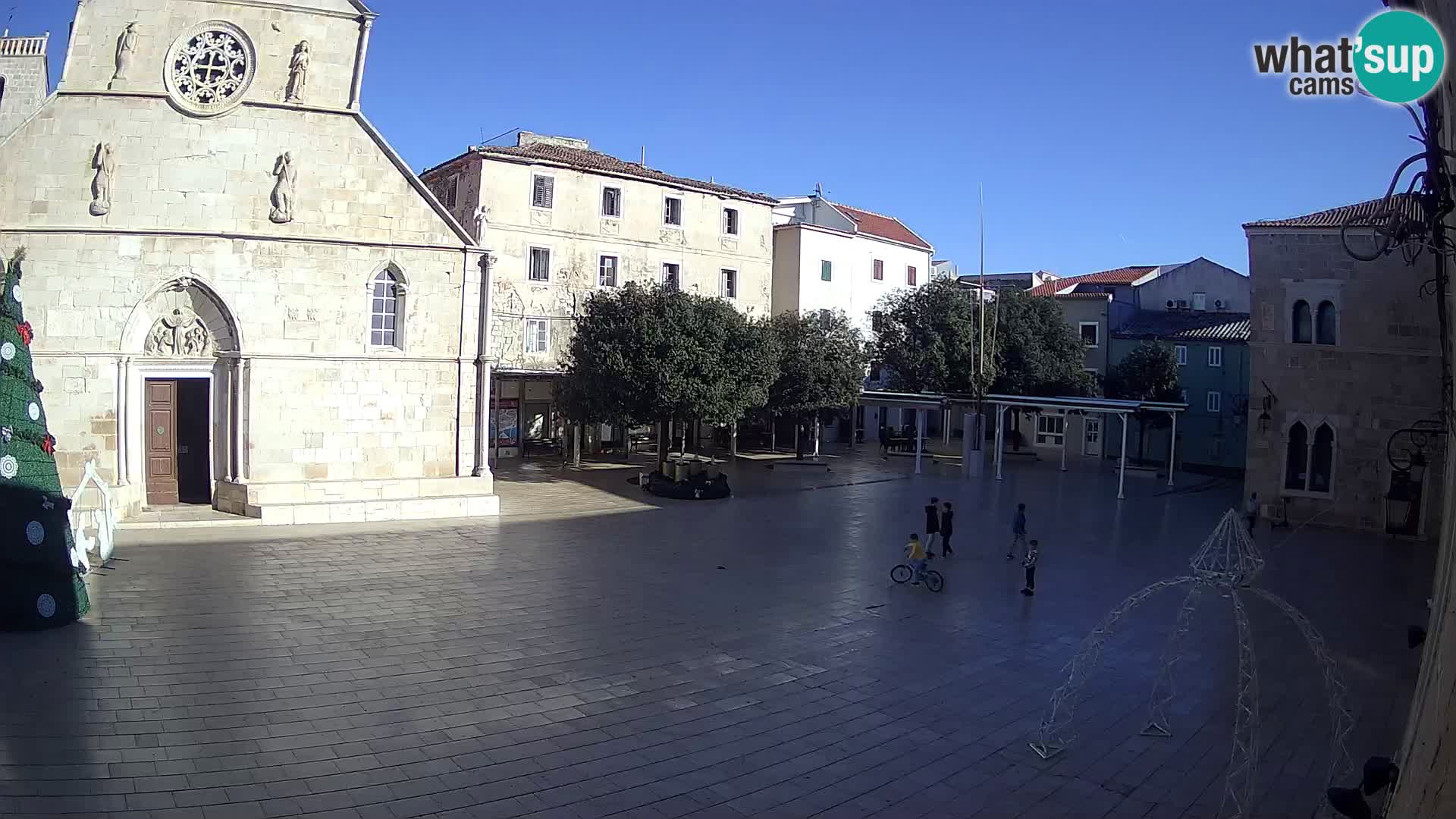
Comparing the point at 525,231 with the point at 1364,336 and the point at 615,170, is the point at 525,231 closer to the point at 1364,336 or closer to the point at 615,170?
the point at 615,170

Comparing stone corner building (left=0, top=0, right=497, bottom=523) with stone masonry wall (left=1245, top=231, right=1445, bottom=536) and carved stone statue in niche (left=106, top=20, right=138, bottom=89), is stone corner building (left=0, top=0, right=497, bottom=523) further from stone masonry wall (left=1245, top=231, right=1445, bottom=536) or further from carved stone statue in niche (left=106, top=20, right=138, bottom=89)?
stone masonry wall (left=1245, top=231, right=1445, bottom=536)

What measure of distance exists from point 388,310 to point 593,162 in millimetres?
16288

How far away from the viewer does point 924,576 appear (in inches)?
623

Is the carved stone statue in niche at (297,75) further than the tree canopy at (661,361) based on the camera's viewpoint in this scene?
No

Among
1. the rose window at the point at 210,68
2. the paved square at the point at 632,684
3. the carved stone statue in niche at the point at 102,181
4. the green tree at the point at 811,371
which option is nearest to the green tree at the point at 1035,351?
the green tree at the point at 811,371

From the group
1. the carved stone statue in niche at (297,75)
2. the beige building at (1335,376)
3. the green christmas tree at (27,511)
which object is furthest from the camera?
the beige building at (1335,376)

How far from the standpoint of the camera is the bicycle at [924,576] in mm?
15836

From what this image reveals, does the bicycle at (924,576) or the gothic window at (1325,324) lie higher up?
the gothic window at (1325,324)

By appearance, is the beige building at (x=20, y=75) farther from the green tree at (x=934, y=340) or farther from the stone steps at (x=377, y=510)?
the green tree at (x=934, y=340)

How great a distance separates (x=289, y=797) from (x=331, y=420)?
1407 centimetres

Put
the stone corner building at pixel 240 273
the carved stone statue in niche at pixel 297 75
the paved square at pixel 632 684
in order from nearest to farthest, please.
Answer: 1. the paved square at pixel 632 684
2. the stone corner building at pixel 240 273
3. the carved stone statue in niche at pixel 297 75

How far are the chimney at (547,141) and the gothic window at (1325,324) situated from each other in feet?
90.5

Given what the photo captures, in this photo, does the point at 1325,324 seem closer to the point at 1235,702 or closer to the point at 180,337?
the point at 1235,702

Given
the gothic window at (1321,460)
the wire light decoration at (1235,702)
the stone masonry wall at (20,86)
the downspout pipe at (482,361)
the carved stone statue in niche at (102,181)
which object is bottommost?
the wire light decoration at (1235,702)
